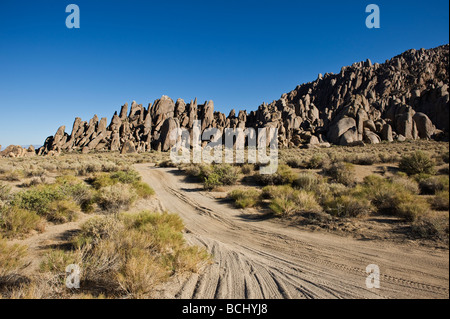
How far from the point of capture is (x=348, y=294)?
10.3 ft

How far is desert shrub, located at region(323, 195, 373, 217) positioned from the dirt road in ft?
5.01

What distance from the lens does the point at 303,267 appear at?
4.12 m

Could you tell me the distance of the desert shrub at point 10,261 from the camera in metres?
3.17

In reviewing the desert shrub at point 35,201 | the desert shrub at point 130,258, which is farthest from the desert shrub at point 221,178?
the desert shrub at point 35,201

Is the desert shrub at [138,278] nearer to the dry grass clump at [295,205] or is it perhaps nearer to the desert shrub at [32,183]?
the dry grass clump at [295,205]

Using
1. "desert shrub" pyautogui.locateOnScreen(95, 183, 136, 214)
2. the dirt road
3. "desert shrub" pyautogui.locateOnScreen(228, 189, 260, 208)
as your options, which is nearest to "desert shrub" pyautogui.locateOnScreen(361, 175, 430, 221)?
the dirt road

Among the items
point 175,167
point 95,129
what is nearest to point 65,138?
point 95,129

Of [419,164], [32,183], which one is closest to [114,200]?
[32,183]

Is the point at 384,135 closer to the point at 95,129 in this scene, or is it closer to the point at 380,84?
the point at 380,84

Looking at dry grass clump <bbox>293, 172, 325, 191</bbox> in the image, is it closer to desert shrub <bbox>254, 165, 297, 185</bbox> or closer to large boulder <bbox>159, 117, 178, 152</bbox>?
desert shrub <bbox>254, 165, 297, 185</bbox>

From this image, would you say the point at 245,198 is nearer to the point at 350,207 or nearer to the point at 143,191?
the point at 350,207

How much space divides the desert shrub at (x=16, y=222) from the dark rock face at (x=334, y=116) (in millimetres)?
41143

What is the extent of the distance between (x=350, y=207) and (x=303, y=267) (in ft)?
12.4
